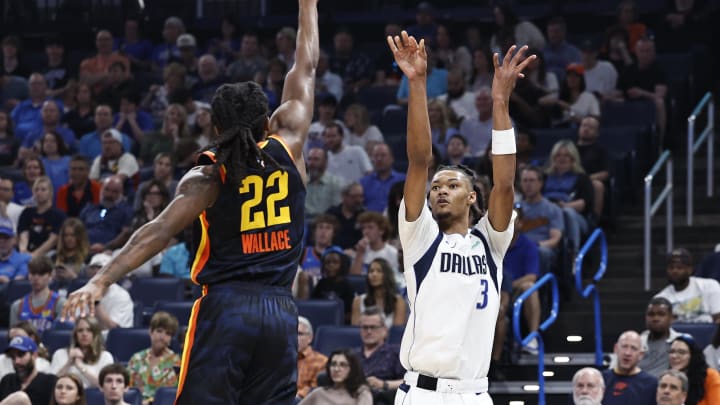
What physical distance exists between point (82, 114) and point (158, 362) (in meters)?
6.40

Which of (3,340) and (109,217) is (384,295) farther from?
(109,217)

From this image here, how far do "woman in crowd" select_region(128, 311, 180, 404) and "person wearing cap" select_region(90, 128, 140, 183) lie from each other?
4.20 metres

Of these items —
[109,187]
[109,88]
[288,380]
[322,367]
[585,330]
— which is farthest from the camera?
[109,88]

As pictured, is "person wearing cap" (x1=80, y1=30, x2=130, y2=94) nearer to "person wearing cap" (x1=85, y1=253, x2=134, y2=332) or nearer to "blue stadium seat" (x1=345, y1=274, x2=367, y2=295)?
"person wearing cap" (x1=85, y1=253, x2=134, y2=332)

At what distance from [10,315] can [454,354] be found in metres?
8.13

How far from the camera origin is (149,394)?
12.1 m

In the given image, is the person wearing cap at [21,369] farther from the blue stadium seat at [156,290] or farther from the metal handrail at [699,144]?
the metal handrail at [699,144]

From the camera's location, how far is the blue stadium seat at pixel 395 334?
1193cm

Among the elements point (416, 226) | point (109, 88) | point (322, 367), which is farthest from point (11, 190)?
point (416, 226)

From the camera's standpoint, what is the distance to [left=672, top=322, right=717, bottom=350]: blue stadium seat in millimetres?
11516

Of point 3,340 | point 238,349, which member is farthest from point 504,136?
point 3,340

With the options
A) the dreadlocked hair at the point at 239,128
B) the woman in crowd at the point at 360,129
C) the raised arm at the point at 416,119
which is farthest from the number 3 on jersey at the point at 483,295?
the woman in crowd at the point at 360,129

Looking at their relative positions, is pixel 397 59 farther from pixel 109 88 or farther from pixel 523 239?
pixel 109 88

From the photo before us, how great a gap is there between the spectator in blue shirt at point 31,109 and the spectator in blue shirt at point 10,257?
351 centimetres
